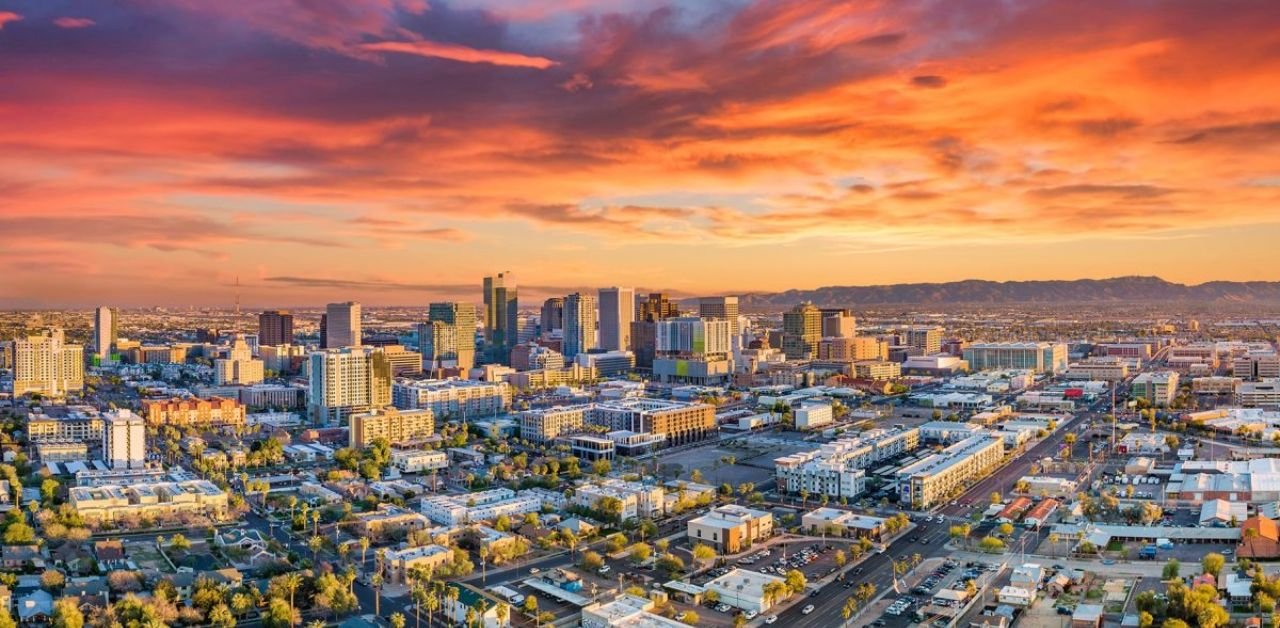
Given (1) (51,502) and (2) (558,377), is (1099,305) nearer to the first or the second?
(2) (558,377)

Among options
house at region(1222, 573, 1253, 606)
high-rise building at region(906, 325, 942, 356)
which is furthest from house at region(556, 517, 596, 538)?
high-rise building at region(906, 325, 942, 356)

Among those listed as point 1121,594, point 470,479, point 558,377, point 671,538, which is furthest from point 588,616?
point 558,377

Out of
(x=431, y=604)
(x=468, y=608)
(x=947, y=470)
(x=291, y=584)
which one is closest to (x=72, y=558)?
(x=291, y=584)

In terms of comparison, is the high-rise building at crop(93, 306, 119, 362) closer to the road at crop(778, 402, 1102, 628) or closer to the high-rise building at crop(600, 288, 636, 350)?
the high-rise building at crop(600, 288, 636, 350)

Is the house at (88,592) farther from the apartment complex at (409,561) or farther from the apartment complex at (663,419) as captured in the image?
the apartment complex at (663,419)

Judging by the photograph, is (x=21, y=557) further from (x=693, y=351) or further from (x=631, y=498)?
(x=693, y=351)

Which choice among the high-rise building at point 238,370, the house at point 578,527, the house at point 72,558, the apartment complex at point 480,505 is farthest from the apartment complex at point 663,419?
the high-rise building at point 238,370
